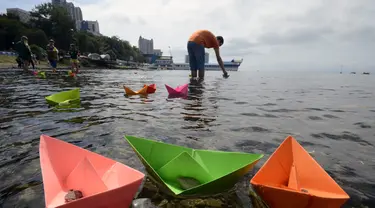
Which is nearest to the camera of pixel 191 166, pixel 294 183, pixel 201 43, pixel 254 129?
pixel 294 183

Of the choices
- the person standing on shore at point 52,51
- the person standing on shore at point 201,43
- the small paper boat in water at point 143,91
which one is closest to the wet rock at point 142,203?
the small paper boat in water at point 143,91

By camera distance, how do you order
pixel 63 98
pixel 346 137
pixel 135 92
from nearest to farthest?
pixel 346 137, pixel 63 98, pixel 135 92

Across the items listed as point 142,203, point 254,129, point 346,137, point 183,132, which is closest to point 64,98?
point 183,132

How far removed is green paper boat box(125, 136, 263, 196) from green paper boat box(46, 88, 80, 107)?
4742mm

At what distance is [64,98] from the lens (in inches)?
274

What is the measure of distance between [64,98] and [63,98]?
3cm

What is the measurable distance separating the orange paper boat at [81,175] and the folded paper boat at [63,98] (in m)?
4.51

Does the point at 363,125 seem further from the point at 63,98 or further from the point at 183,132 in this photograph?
the point at 63,98

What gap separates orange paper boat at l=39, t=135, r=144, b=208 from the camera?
1.75 metres

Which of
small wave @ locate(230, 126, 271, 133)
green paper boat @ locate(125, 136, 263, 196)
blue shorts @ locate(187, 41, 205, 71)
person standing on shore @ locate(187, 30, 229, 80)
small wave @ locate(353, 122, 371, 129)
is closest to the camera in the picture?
green paper boat @ locate(125, 136, 263, 196)

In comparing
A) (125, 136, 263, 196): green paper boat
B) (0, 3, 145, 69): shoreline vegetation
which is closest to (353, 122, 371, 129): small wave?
(125, 136, 263, 196): green paper boat

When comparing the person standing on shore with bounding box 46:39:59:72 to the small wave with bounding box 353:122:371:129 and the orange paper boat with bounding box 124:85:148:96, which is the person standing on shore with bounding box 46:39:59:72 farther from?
the small wave with bounding box 353:122:371:129

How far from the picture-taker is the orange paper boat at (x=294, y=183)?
5.25 feet

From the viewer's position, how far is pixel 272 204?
183 centimetres
